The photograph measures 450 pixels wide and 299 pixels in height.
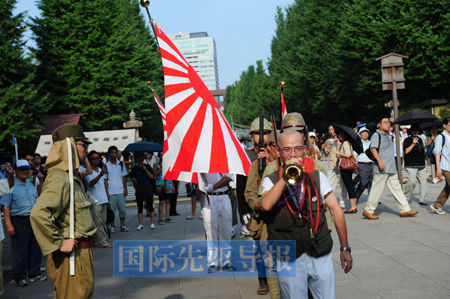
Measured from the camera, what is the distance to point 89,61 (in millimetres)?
34812

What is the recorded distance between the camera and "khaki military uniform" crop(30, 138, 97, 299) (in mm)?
3295

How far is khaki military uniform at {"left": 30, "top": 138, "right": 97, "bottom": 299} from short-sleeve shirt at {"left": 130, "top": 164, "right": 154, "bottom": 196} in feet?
23.1

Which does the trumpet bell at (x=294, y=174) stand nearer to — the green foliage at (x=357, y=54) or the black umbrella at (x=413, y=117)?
the black umbrella at (x=413, y=117)

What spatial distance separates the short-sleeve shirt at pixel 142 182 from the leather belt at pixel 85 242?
704 cm

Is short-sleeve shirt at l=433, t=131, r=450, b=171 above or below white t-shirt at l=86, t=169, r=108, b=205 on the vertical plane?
above

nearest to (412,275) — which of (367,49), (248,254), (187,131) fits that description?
(248,254)

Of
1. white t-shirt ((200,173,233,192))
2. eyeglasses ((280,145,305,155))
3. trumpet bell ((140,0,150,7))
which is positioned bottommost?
white t-shirt ((200,173,233,192))

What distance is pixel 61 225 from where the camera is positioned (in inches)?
137

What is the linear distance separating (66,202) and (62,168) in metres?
0.26

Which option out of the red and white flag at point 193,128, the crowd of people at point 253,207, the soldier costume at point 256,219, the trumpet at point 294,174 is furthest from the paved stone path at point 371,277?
the trumpet at point 294,174

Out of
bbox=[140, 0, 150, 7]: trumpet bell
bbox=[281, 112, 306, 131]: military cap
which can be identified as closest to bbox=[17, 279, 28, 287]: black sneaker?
bbox=[140, 0, 150, 7]: trumpet bell

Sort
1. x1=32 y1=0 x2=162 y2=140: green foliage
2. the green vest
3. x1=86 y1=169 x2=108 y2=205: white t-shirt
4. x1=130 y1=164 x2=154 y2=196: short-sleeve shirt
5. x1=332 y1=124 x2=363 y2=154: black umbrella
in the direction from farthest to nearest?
x1=32 y1=0 x2=162 y2=140: green foliage → x1=130 y1=164 x2=154 y2=196: short-sleeve shirt → x1=332 y1=124 x2=363 y2=154: black umbrella → x1=86 y1=169 x2=108 y2=205: white t-shirt → the green vest

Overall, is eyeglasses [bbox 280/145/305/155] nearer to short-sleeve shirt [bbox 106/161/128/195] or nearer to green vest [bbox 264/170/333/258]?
green vest [bbox 264/170/333/258]

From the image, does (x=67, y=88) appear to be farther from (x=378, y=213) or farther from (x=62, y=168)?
(x=62, y=168)
